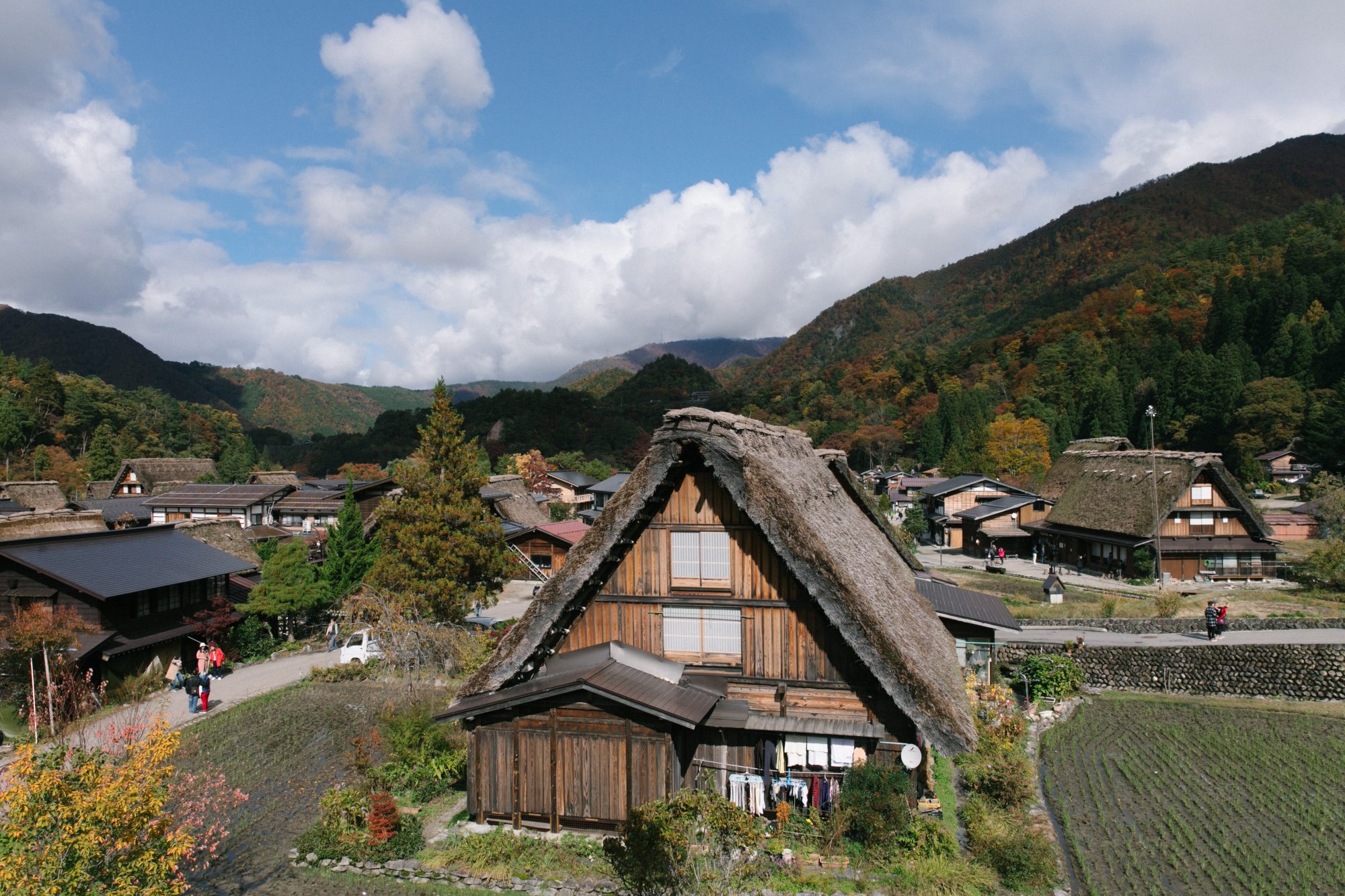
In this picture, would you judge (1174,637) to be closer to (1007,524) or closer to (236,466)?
(1007,524)

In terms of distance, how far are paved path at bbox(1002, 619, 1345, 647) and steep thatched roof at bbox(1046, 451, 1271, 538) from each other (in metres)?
11.2

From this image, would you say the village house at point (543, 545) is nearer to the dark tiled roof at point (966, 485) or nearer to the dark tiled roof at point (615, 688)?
the dark tiled roof at point (615, 688)

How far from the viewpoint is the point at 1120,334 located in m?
89.1

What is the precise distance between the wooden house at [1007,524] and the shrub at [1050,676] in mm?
24922

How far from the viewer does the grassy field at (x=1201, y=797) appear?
9930 millimetres

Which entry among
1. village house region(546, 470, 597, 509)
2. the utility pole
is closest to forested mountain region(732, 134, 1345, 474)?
the utility pole

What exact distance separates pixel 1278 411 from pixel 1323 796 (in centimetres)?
6137

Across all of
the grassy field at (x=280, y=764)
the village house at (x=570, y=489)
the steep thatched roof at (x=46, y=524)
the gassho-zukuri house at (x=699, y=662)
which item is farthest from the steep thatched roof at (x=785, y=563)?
the village house at (x=570, y=489)

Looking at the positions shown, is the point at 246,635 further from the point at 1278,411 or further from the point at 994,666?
the point at 1278,411

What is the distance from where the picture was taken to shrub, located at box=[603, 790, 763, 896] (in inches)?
268

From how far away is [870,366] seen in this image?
125375 mm

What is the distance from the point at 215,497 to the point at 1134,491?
55.6 metres

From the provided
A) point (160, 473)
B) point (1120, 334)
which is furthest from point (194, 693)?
point (1120, 334)

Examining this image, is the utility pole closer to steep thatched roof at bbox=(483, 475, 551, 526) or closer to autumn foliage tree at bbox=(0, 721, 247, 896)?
steep thatched roof at bbox=(483, 475, 551, 526)
